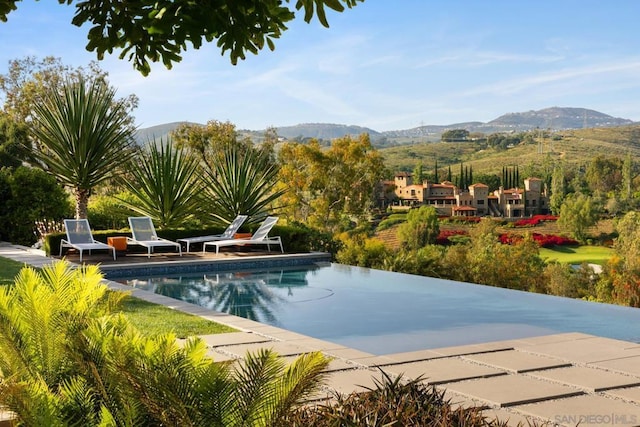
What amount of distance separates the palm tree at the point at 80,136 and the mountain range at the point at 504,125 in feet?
89.1

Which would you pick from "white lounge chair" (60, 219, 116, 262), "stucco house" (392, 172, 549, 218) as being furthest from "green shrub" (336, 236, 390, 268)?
"stucco house" (392, 172, 549, 218)

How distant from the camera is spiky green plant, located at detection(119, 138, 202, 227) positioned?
16391mm

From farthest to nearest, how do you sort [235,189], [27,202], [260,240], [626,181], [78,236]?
[626,181]
[27,202]
[235,189]
[260,240]
[78,236]

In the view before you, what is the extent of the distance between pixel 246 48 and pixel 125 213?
14.7m

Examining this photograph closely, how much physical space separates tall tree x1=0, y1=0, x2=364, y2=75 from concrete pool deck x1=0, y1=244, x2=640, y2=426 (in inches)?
69.0

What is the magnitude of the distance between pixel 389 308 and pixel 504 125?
7988 cm

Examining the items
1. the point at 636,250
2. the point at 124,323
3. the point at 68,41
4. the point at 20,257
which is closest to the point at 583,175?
the point at 636,250

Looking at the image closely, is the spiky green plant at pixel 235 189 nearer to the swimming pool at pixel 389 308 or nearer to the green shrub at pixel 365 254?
the green shrub at pixel 365 254

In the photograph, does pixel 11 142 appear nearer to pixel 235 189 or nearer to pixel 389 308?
pixel 235 189

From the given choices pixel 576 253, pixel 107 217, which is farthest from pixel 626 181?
pixel 107 217

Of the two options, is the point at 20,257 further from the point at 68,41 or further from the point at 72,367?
the point at 68,41

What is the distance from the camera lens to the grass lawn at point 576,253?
28480 mm

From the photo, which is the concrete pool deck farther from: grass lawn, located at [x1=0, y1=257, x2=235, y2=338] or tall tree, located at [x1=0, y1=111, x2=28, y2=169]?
tall tree, located at [x1=0, y1=111, x2=28, y2=169]

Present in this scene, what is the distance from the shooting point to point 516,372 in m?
5.16
